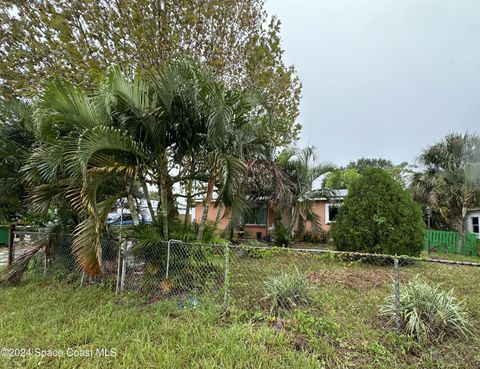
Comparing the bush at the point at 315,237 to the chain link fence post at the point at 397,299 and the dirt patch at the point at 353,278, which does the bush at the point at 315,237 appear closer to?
the dirt patch at the point at 353,278

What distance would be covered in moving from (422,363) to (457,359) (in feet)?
1.19

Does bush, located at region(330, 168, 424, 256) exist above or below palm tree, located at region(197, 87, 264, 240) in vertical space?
below

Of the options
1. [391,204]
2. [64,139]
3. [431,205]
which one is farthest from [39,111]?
[431,205]

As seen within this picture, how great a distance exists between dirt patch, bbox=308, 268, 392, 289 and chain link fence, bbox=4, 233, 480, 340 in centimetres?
2

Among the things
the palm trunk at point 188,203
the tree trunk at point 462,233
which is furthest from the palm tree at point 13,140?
the tree trunk at point 462,233

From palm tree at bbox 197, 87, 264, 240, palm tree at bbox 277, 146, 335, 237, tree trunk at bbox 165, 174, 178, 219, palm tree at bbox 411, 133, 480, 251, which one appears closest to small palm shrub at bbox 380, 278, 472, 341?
palm tree at bbox 197, 87, 264, 240

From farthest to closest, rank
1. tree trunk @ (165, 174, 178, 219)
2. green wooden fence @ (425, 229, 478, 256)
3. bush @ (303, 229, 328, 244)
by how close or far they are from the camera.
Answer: green wooden fence @ (425, 229, 478, 256) → bush @ (303, 229, 328, 244) → tree trunk @ (165, 174, 178, 219)

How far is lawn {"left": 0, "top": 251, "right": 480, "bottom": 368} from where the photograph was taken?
9.32 feet

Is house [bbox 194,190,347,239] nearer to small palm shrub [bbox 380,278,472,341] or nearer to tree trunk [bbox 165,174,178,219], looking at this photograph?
tree trunk [bbox 165,174,178,219]

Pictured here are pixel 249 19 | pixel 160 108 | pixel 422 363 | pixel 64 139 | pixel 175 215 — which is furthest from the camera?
pixel 249 19

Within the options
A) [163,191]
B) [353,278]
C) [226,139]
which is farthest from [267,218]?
[226,139]

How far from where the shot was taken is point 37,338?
3393mm

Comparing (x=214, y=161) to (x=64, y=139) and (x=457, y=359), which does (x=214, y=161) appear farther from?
(x=457, y=359)

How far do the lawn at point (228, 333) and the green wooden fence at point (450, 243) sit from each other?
379 inches
